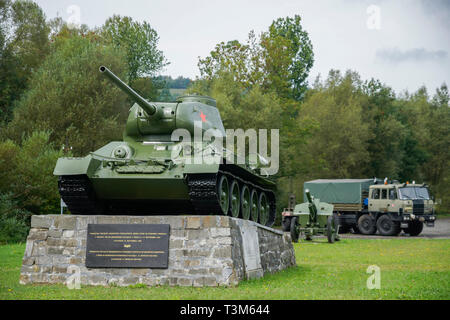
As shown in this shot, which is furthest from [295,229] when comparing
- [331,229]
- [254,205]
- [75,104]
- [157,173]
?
[75,104]

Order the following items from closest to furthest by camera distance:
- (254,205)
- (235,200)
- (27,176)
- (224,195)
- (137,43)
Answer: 1. (224,195)
2. (235,200)
3. (254,205)
4. (27,176)
5. (137,43)

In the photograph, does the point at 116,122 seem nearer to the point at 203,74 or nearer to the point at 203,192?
the point at 203,74

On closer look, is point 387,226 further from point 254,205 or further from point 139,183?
point 139,183

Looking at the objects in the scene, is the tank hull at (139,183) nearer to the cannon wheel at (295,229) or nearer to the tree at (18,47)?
the cannon wheel at (295,229)

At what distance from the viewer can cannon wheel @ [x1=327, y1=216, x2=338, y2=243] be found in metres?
24.2

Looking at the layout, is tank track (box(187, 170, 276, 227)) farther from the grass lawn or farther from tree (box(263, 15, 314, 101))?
tree (box(263, 15, 314, 101))

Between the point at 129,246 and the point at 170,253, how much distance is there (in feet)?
2.43

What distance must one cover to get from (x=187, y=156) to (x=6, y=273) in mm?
4514

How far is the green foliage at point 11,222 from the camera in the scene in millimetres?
22688

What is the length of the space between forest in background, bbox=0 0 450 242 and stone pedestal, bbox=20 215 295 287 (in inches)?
485

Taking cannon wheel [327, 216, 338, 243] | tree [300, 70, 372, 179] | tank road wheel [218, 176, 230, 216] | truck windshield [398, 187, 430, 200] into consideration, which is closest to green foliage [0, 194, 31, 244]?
cannon wheel [327, 216, 338, 243]

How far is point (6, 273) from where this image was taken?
12.8 metres

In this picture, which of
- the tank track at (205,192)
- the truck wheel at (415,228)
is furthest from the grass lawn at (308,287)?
the truck wheel at (415,228)

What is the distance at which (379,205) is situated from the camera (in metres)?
32.9
